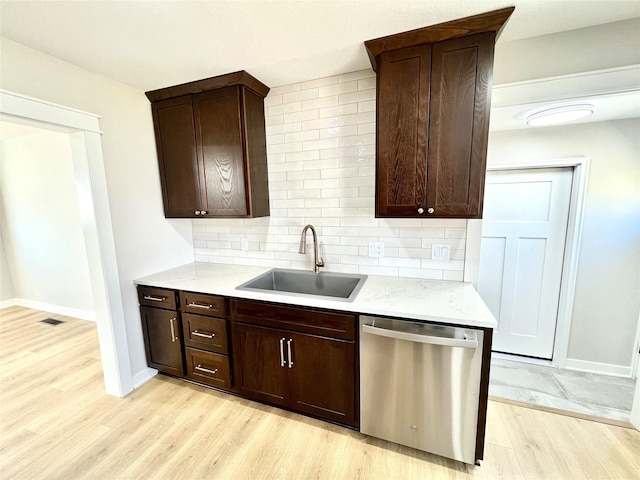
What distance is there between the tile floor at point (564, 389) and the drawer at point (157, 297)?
2726 millimetres

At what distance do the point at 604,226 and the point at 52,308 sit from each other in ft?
22.1

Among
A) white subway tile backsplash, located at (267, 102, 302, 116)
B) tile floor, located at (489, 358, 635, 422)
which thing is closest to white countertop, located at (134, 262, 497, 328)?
tile floor, located at (489, 358, 635, 422)

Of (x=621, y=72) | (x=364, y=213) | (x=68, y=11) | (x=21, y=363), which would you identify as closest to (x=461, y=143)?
(x=364, y=213)

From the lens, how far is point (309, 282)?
7.20 feet

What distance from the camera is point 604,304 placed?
2.44 meters

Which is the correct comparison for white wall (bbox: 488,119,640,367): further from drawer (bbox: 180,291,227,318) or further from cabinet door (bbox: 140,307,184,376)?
cabinet door (bbox: 140,307,184,376)

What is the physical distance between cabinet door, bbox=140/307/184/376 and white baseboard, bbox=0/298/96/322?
182 centimetres

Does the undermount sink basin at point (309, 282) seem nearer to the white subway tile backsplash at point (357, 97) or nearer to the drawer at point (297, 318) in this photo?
the drawer at point (297, 318)

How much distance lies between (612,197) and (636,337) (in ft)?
4.26

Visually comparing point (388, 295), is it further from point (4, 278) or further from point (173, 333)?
point (4, 278)

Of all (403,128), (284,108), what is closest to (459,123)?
(403,128)

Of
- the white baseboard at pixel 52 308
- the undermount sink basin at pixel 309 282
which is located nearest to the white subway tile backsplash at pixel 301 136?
the undermount sink basin at pixel 309 282

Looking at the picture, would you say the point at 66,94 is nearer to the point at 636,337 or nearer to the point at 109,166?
the point at 109,166

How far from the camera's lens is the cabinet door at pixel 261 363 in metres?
1.77
